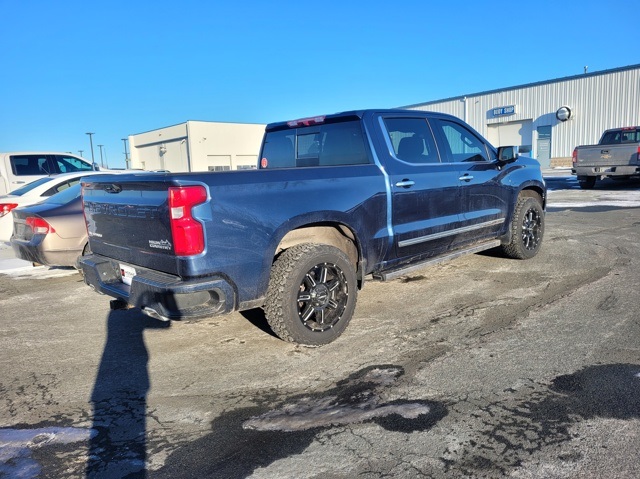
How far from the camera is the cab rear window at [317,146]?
4.63 metres

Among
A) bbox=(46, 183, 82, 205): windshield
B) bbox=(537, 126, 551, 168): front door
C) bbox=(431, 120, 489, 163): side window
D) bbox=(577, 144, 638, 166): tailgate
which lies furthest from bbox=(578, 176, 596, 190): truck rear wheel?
bbox=(537, 126, 551, 168): front door

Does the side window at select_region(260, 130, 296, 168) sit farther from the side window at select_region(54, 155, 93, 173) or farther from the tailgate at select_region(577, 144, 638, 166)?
the tailgate at select_region(577, 144, 638, 166)

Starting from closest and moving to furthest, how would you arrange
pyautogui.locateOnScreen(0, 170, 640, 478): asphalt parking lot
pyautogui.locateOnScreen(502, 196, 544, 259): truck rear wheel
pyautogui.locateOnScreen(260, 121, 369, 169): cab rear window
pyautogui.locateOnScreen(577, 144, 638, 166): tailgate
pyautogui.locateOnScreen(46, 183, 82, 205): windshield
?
pyautogui.locateOnScreen(0, 170, 640, 478): asphalt parking lot
pyautogui.locateOnScreen(260, 121, 369, 169): cab rear window
pyautogui.locateOnScreen(46, 183, 82, 205): windshield
pyautogui.locateOnScreen(502, 196, 544, 259): truck rear wheel
pyautogui.locateOnScreen(577, 144, 638, 166): tailgate

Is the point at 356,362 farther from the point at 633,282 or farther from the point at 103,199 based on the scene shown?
the point at 633,282

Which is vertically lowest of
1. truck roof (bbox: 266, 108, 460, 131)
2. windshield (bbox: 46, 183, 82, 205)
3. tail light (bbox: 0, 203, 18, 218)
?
tail light (bbox: 0, 203, 18, 218)

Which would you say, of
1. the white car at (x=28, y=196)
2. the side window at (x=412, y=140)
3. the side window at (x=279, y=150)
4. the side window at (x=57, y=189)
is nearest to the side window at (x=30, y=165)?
the white car at (x=28, y=196)

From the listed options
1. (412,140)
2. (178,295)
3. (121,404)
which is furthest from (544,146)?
(121,404)

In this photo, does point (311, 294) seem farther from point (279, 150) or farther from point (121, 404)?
point (279, 150)

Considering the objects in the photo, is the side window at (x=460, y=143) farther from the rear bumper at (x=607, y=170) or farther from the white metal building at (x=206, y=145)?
the white metal building at (x=206, y=145)

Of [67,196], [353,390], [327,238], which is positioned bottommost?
[353,390]

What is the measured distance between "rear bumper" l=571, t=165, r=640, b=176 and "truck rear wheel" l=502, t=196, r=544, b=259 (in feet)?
33.3

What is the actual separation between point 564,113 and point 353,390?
3557 centimetres

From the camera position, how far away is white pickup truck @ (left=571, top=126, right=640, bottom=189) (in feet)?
47.3

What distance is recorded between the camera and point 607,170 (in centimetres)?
1516
